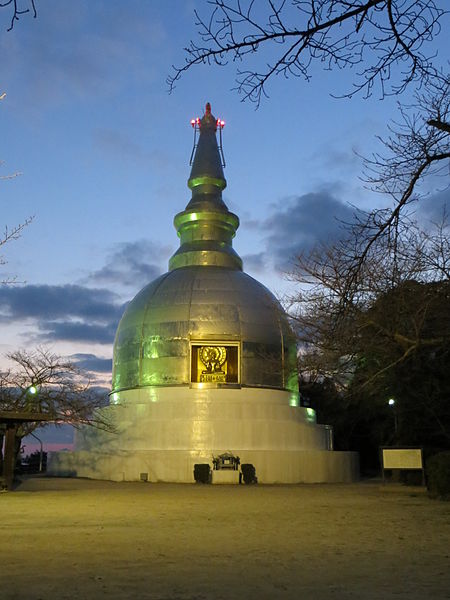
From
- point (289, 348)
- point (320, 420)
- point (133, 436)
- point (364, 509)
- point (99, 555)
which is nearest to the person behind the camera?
point (99, 555)

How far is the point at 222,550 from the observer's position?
9125mm

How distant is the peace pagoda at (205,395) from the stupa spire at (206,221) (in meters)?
0.61

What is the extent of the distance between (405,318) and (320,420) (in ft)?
83.0

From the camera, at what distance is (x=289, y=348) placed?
31.5m

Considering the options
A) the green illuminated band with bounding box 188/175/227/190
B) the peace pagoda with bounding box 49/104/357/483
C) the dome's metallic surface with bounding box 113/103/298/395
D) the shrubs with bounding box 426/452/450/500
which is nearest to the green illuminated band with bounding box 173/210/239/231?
the dome's metallic surface with bounding box 113/103/298/395

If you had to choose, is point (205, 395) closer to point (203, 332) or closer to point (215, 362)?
point (215, 362)

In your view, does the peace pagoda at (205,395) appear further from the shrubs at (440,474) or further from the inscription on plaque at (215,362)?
the shrubs at (440,474)

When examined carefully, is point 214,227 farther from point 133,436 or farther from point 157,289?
point 133,436

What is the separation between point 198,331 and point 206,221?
7.68 m

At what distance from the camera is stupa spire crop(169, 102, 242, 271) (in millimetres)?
33969

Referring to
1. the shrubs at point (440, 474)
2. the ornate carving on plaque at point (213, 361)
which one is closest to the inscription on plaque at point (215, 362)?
the ornate carving on plaque at point (213, 361)

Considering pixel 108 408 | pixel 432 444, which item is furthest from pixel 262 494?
pixel 108 408

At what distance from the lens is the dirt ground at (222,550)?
6.61 m

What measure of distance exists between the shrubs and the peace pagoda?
9.09m
